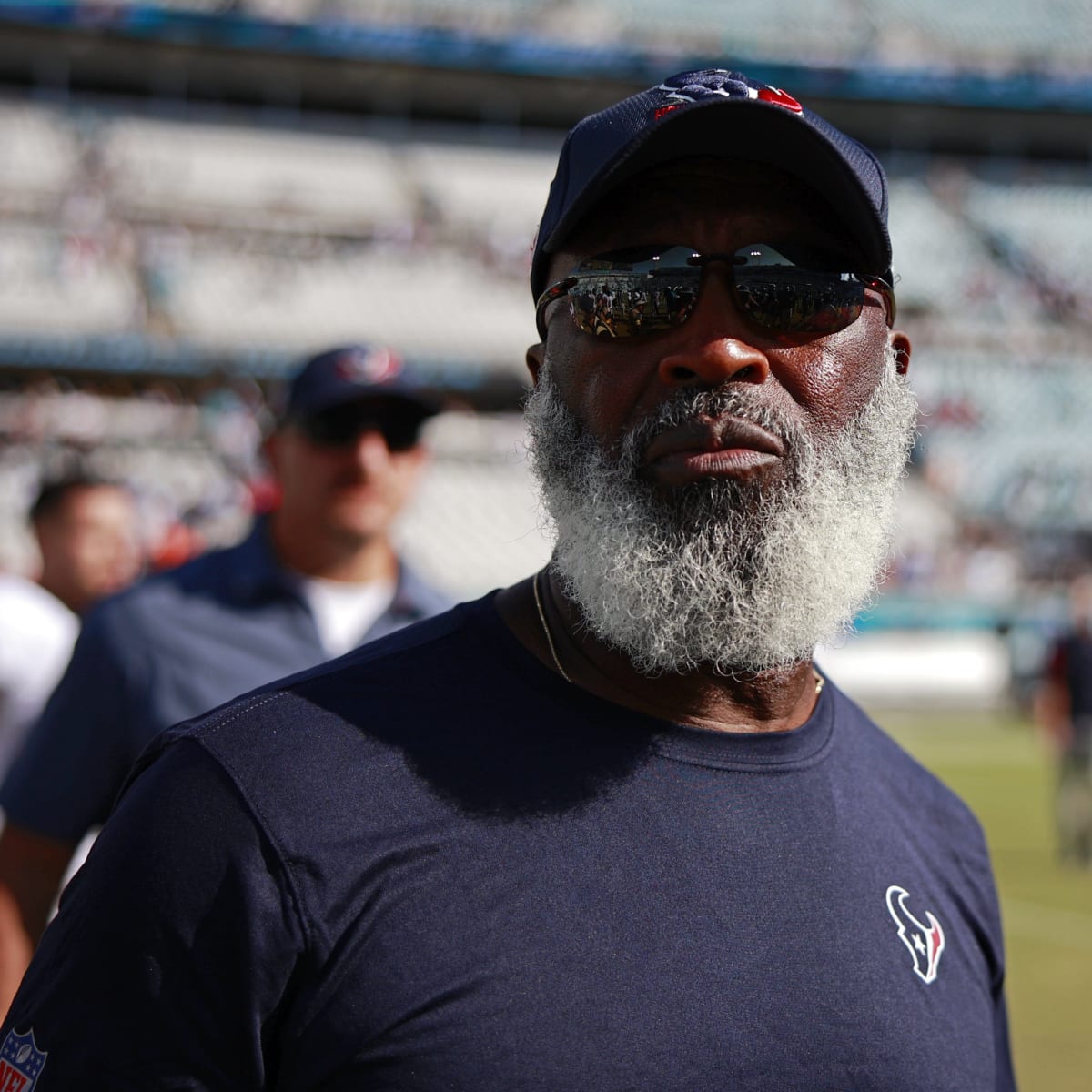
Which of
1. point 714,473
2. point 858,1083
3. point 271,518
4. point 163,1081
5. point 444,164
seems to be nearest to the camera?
point 163,1081

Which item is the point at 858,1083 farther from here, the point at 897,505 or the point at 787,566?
the point at 897,505

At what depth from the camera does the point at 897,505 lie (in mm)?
2004

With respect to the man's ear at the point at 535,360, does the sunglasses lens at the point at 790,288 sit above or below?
above

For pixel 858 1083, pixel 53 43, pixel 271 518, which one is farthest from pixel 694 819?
pixel 53 43

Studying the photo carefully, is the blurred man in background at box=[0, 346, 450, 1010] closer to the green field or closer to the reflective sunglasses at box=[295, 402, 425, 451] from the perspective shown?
the reflective sunglasses at box=[295, 402, 425, 451]

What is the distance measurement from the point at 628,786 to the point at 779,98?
2.64 ft

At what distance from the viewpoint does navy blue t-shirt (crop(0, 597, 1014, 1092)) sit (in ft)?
4.66

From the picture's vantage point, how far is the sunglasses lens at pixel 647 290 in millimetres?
1688

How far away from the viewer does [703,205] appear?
5.63 feet

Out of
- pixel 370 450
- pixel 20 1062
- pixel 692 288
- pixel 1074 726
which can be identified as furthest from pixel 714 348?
pixel 1074 726

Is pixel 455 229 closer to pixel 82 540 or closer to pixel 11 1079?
pixel 82 540

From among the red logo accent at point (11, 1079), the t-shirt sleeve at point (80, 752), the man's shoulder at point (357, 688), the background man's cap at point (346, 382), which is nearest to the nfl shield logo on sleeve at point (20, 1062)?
the red logo accent at point (11, 1079)

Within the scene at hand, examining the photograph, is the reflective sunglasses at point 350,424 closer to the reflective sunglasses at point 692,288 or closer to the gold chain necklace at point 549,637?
the gold chain necklace at point 549,637

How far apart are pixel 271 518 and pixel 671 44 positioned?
92.7 ft
